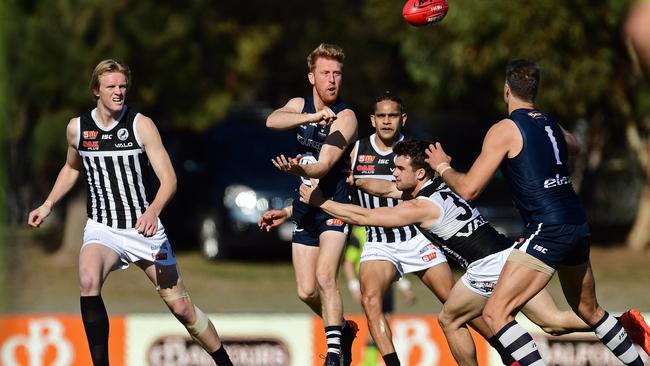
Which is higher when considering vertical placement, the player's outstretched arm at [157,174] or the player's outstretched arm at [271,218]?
the player's outstretched arm at [157,174]

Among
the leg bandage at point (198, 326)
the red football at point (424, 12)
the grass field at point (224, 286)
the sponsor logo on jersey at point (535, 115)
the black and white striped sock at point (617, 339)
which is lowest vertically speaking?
the grass field at point (224, 286)

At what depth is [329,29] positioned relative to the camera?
27156 millimetres

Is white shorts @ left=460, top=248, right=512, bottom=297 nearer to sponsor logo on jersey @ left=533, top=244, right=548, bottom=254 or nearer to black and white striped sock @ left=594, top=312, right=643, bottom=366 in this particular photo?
sponsor logo on jersey @ left=533, top=244, right=548, bottom=254

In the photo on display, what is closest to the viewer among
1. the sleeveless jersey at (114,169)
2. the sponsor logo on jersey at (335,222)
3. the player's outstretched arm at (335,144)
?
the player's outstretched arm at (335,144)

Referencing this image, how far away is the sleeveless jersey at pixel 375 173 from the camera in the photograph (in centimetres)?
958

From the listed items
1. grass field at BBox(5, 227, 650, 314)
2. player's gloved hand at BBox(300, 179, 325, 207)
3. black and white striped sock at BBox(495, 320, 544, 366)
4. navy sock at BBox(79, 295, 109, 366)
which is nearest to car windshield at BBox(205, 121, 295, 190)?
grass field at BBox(5, 227, 650, 314)

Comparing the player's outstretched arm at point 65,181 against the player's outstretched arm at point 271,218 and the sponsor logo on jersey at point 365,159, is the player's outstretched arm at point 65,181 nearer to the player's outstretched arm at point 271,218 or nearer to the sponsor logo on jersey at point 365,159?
the player's outstretched arm at point 271,218

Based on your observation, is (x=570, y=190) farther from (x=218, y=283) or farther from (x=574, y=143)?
(x=218, y=283)

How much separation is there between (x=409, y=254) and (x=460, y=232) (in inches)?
41.5

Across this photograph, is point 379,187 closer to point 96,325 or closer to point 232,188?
point 96,325

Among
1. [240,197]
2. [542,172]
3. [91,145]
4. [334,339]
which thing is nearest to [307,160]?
[334,339]

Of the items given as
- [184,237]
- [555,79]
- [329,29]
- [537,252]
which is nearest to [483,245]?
[537,252]

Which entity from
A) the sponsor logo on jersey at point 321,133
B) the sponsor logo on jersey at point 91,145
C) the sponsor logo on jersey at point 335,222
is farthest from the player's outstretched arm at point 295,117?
the sponsor logo on jersey at point 91,145

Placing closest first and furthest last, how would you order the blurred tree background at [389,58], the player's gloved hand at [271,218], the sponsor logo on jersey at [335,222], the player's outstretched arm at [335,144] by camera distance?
1. the player's outstretched arm at [335,144]
2. the player's gloved hand at [271,218]
3. the sponsor logo on jersey at [335,222]
4. the blurred tree background at [389,58]
